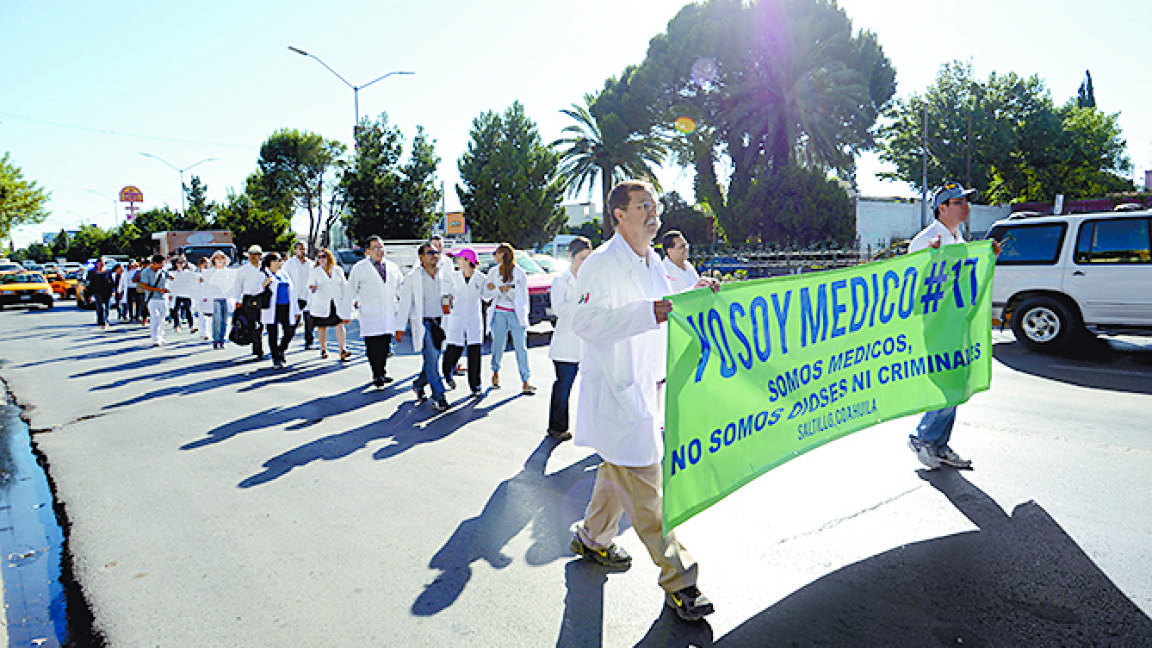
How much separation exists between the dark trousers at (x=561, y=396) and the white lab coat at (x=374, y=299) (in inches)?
133

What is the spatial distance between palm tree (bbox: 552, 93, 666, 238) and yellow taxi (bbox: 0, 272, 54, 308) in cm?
2305

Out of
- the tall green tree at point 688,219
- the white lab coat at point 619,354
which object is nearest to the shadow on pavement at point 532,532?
the white lab coat at point 619,354

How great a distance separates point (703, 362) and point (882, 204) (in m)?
37.8

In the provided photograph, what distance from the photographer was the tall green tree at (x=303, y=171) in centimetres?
6216

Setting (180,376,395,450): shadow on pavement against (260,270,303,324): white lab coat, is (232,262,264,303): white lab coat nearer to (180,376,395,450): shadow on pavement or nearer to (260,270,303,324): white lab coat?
(260,270,303,324): white lab coat

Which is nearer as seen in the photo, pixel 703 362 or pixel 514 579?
pixel 703 362

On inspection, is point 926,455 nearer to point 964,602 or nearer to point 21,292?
point 964,602

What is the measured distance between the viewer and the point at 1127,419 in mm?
6379

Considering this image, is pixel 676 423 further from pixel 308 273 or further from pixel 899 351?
pixel 308 273

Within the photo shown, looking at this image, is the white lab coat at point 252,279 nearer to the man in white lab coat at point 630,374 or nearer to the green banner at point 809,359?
the man in white lab coat at point 630,374

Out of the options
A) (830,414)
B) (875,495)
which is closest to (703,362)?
(830,414)

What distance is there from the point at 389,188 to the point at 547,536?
36330mm

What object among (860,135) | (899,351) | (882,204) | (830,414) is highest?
(860,135)

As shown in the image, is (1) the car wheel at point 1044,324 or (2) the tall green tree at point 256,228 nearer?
(1) the car wheel at point 1044,324
